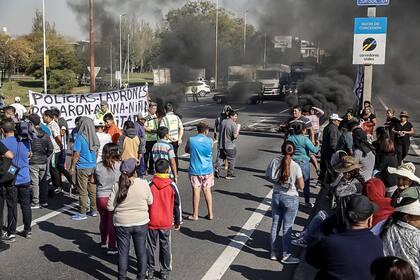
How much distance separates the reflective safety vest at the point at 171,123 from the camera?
998 cm

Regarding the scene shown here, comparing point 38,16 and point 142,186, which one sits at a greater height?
point 38,16

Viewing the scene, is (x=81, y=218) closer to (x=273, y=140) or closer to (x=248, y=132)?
(x=273, y=140)

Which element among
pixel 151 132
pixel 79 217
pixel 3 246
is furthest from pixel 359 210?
pixel 151 132

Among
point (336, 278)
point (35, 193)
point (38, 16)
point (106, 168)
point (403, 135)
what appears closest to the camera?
point (336, 278)

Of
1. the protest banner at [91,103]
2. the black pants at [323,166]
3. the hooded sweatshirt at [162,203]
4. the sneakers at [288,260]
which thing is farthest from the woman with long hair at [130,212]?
the protest banner at [91,103]

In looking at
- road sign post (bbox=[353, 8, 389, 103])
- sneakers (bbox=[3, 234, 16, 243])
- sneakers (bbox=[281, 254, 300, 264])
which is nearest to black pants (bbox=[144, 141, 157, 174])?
sneakers (bbox=[3, 234, 16, 243])

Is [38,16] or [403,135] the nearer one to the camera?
[403,135]

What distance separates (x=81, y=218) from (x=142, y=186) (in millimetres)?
2964

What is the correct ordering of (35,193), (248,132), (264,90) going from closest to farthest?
(35,193)
(248,132)
(264,90)

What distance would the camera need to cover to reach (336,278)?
325 cm

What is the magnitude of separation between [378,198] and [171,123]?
5635 mm

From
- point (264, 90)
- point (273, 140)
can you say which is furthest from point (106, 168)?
point (264, 90)

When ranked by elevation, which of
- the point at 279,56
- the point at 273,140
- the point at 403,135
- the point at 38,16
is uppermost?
the point at 38,16

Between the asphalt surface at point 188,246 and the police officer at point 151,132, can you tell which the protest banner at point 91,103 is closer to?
the police officer at point 151,132
